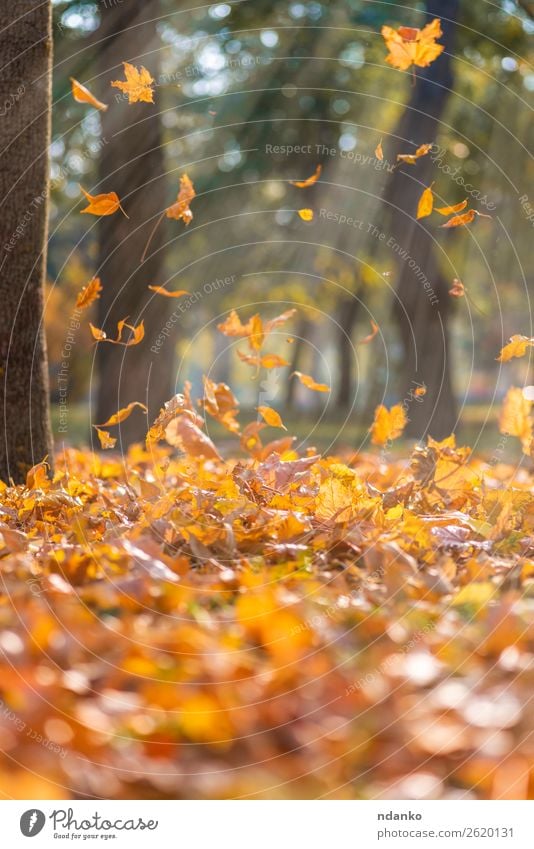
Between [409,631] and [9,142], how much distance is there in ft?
10.0

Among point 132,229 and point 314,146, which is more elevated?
point 314,146

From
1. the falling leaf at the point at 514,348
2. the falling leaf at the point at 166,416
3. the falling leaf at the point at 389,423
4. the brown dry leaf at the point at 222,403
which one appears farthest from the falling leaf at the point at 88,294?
the falling leaf at the point at 514,348

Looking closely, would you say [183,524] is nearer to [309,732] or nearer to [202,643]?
[202,643]

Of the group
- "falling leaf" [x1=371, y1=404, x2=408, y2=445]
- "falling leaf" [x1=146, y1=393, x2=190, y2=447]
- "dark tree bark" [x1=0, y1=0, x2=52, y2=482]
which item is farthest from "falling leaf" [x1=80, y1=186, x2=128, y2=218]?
"falling leaf" [x1=371, y1=404, x2=408, y2=445]

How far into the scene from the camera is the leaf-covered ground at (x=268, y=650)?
1580 mm

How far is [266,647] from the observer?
1938mm

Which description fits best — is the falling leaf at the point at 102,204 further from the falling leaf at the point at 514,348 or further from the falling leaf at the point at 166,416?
the falling leaf at the point at 514,348

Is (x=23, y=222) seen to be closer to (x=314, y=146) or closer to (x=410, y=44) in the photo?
(x=410, y=44)

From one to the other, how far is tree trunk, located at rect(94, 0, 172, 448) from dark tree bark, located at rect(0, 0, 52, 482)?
284 centimetres

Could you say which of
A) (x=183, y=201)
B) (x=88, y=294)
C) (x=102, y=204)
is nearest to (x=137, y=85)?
(x=183, y=201)

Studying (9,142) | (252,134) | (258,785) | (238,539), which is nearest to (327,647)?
(258,785)

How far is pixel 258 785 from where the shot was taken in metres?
1.53

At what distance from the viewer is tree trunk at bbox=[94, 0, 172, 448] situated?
23.1 feet

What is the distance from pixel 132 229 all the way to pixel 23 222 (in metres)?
3.64
